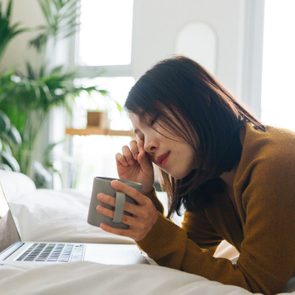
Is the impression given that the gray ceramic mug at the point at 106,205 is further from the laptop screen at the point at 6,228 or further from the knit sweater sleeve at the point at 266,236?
the laptop screen at the point at 6,228

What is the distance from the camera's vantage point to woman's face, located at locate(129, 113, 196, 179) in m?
0.81

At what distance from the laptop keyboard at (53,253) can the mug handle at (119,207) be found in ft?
0.39

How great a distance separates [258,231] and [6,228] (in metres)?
0.64

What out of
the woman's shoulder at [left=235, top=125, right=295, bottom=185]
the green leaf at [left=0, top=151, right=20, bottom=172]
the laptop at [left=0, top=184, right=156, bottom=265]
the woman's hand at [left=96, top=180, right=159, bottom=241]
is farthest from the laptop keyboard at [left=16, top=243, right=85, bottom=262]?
the green leaf at [left=0, top=151, right=20, bottom=172]

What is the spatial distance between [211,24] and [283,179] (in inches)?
74.5

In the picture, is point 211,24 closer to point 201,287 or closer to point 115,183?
point 115,183

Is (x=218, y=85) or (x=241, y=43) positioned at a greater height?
(x=241, y=43)

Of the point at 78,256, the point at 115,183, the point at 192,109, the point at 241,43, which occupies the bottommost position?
the point at 78,256

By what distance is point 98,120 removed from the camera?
2461 millimetres

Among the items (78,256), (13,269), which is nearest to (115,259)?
(78,256)

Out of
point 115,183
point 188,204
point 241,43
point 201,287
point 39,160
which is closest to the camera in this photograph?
point 201,287

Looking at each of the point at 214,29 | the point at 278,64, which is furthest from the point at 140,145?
the point at 278,64

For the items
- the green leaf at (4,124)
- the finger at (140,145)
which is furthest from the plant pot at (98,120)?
the finger at (140,145)

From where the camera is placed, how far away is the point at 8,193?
1.32m
